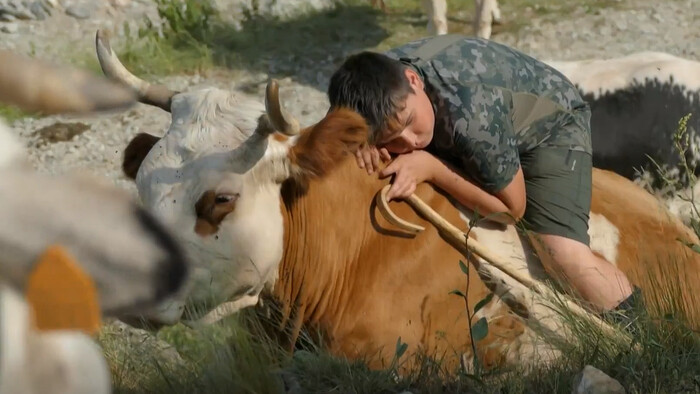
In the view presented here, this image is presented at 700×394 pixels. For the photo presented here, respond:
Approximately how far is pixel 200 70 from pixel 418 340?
7.61 meters

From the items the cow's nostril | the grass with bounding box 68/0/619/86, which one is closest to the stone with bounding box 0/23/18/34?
the grass with bounding box 68/0/619/86

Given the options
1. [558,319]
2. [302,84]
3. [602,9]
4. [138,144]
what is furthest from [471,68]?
[602,9]

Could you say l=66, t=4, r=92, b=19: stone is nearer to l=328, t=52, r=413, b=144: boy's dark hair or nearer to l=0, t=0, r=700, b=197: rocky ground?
l=0, t=0, r=700, b=197: rocky ground

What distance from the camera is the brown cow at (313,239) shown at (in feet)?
13.4

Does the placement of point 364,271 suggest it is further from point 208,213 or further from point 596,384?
point 596,384

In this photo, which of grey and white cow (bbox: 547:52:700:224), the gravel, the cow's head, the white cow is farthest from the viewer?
the white cow

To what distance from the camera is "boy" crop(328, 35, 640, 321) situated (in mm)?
4254

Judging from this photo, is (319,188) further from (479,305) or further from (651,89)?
(651,89)

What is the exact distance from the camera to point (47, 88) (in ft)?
4.04

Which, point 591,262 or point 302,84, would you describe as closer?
point 591,262

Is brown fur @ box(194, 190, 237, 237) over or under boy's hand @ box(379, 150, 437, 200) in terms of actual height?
over

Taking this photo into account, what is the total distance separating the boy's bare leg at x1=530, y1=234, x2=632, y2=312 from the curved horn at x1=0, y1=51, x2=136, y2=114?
325 cm

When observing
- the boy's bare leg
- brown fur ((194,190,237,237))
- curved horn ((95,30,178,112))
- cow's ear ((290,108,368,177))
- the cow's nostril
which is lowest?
the boy's bare leg

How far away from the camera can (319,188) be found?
172 inches
